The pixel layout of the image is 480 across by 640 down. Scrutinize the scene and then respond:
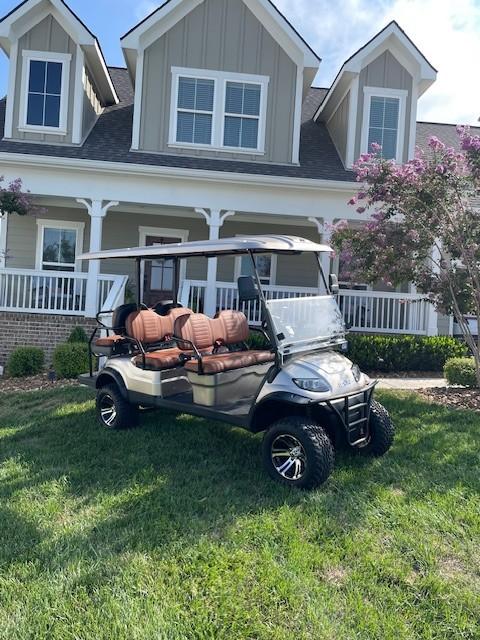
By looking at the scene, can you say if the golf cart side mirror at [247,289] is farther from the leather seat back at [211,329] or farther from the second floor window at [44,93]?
the second floor window at [44,93]

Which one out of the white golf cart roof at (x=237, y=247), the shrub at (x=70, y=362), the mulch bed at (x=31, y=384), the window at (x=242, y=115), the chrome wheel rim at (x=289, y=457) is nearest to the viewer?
the chrome wheel rim at (x=289, y=457)

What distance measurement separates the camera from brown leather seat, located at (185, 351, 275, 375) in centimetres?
456

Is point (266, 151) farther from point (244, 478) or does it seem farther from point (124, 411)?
point (244, 478)

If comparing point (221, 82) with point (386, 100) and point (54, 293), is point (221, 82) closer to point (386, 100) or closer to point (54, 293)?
point (386, 100)

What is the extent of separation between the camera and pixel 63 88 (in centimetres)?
1111

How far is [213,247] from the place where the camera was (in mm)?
4602

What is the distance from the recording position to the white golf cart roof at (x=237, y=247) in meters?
4.26

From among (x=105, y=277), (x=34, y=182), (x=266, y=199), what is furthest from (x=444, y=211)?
(x=34, y=182)

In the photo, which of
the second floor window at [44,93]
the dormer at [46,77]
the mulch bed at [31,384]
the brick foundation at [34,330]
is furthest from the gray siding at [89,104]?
the mulch bed at [31,384]

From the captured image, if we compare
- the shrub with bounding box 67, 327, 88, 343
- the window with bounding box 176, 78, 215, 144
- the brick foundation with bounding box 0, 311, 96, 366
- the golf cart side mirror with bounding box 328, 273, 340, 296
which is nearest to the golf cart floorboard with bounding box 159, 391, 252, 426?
the golf cart side mirror with bounding box 328, 273, 340, 296

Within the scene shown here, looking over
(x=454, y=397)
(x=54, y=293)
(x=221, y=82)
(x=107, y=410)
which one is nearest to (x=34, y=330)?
(x=54, y=293)

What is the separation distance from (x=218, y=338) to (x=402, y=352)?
17.3 ft

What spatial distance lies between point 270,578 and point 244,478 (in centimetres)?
138

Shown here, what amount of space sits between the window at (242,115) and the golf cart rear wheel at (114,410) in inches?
300
